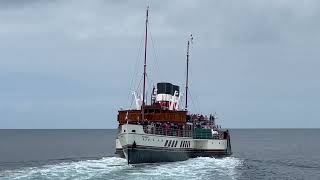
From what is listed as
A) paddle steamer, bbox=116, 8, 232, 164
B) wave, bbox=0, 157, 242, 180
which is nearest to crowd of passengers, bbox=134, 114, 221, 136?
paddle steamer, bbox=116, 8, 232, 164

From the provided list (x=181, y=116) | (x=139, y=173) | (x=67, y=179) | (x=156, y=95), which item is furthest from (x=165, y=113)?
(x=67, y=179)

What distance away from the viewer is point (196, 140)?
306 ft

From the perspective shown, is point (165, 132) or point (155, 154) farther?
point (165, 132)

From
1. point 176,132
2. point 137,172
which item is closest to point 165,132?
point 176,132

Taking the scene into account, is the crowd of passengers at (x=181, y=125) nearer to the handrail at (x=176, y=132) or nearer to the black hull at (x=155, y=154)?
the handrail at (x=176, y=132)

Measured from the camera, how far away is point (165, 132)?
85.2 meters

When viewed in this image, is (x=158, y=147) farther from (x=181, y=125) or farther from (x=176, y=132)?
(x=181, y=125)

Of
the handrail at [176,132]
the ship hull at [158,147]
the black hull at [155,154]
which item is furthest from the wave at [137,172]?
the handrail at [176,132]

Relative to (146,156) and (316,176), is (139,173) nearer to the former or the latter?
(146,156)

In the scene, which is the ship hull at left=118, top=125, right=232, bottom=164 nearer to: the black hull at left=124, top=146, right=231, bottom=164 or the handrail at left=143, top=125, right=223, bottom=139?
the black hull at left=124, top=146, right=231, bottom=164

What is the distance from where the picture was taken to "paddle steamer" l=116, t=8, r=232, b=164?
255 feet

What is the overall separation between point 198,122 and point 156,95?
10093 mm

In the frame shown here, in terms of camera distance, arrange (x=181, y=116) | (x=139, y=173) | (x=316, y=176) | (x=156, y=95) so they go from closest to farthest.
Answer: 1. (x=139, y=173)
2. (x=316, y=176)
3. (x=181, y=116)
4. (x=156, y=95)

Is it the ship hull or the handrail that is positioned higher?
the handrail
